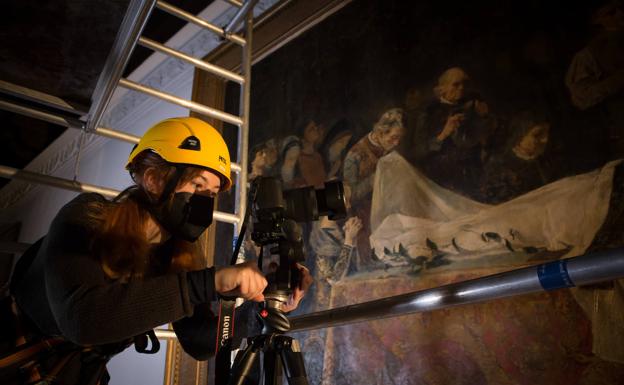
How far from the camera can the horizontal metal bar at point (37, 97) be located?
4.83 ft

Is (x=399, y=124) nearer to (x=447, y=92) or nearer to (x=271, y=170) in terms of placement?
(x=447, y=92)

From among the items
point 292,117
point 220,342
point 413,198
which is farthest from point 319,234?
point 220,342

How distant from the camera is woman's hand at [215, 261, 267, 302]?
3.15 feet

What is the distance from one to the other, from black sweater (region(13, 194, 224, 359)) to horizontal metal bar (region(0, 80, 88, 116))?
0.69 meters

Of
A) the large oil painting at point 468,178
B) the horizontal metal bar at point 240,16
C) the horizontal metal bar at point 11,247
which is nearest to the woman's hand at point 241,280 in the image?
the horizontal metal bar at point 11,247

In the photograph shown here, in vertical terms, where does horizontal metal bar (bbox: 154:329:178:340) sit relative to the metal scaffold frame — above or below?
below

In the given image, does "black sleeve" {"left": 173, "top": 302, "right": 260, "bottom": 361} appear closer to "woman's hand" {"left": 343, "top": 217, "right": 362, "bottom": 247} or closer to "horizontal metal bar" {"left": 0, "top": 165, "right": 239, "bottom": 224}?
"horizontal metal bar" {"left": 0, "top": 165, "right": 239, "bottom": 224}

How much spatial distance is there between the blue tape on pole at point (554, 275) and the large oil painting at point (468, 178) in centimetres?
90

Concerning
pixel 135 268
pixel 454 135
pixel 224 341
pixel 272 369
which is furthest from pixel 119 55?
pixel 454 135

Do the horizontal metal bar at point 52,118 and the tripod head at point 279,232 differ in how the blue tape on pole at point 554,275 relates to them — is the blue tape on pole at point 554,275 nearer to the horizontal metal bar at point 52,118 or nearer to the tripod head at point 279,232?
the tripod head at point 279,232

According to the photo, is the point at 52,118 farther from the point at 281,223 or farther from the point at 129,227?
the point at 281,223

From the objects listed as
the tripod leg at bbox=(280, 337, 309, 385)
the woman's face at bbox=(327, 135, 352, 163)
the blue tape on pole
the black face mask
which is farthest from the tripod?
the woman's face at bbox=(327, 135, 352, 163)

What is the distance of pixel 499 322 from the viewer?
5.67ft

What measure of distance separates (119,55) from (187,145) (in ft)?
1.35
